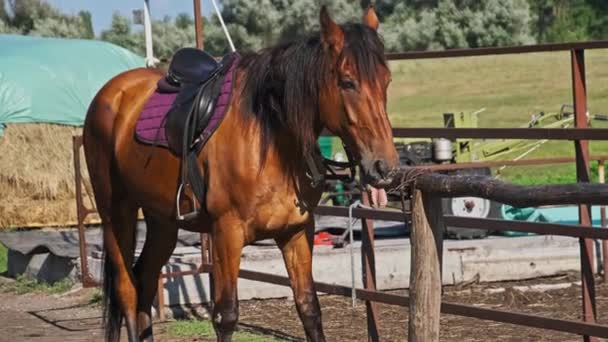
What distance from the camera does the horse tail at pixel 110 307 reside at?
673 cm

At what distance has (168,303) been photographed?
838cm

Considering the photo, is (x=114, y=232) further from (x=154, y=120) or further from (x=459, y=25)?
(x=459, y=25)

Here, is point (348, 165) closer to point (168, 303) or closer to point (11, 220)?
point (168, 303)

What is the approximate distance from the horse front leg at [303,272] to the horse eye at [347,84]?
0.90 m

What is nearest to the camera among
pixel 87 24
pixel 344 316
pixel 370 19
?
pixel 370 19

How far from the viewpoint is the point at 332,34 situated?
495cm

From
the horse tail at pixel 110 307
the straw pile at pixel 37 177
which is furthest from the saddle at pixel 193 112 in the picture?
the straw pile at pixel 37 177

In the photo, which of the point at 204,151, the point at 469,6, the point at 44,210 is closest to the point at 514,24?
the point at 469,6

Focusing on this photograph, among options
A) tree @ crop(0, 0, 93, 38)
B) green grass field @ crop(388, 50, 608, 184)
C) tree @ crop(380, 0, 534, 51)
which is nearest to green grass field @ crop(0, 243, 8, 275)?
green grass field @ crop(388, 50, 608, 184)

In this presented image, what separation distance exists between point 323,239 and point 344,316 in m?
1.99

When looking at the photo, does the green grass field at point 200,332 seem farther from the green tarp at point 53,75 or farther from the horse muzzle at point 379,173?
the green tarp at point 53,75

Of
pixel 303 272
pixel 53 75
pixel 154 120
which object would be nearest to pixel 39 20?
pixel 53 75

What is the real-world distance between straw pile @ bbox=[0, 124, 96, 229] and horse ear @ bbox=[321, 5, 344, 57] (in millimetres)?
9032

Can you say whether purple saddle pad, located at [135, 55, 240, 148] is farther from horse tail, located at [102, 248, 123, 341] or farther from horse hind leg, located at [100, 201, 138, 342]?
horse tail, located at [102, 248, 123, 341]
